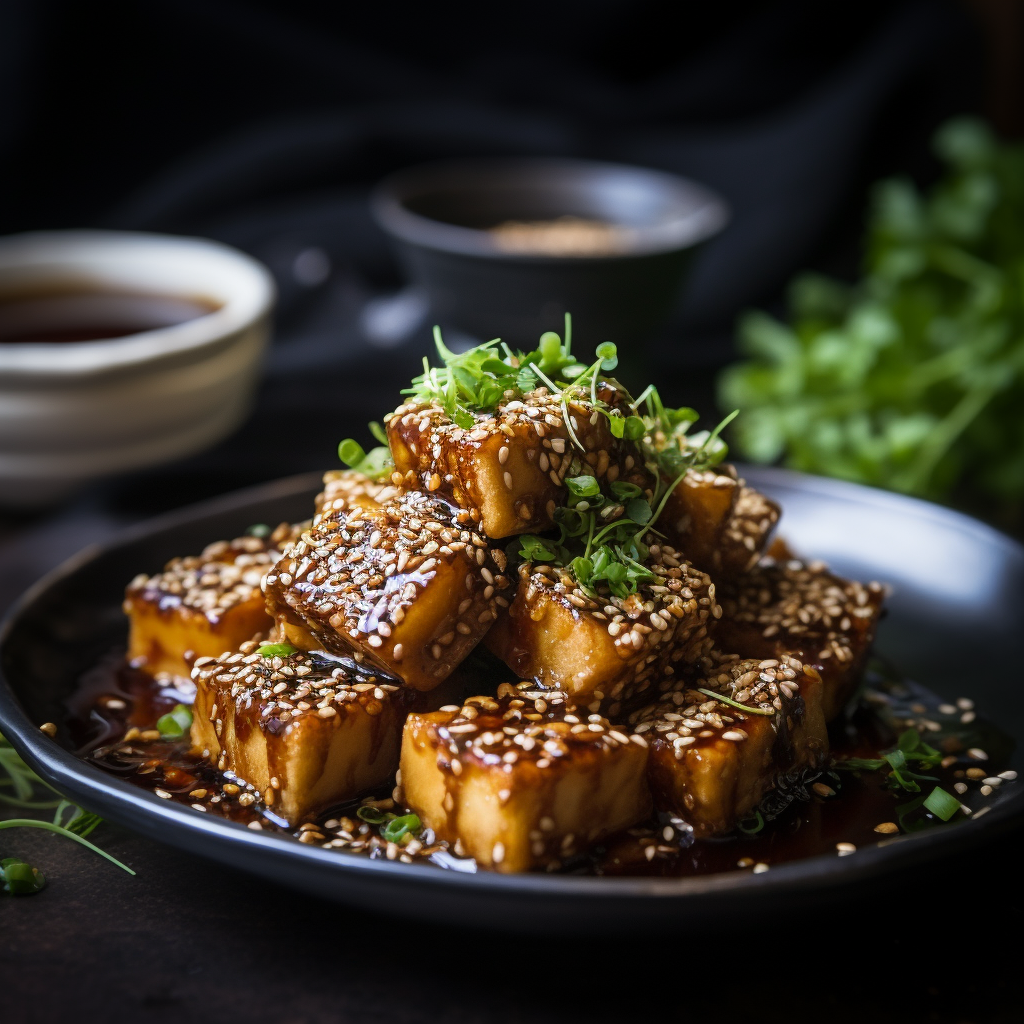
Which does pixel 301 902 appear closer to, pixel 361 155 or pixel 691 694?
pixel 691 694

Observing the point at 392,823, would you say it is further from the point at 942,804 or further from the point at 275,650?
the point at 942,804

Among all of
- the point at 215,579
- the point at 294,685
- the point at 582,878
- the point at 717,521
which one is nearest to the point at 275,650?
the point at 294,685

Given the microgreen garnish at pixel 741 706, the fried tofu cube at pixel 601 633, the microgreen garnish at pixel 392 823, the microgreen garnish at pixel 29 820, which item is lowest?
the microgreen garnish at pixel 29 820

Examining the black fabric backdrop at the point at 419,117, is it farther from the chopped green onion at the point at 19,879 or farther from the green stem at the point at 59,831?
the chopped green onion at the point at 19,879

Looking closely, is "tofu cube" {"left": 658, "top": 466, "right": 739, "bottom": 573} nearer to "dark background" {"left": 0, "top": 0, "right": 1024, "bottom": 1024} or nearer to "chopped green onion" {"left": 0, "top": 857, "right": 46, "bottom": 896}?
"chopped green onion" {"left": 0, "top": 857, "right": 46, "bottom": 896}

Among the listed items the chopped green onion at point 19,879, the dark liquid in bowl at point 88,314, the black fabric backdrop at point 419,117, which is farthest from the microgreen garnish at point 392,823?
the black fabric backdrop at point 419,117

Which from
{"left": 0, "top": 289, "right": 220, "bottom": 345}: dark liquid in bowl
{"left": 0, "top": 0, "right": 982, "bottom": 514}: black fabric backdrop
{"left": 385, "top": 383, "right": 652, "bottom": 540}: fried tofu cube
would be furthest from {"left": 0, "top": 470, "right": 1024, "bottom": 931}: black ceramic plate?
{"left": 0, "top": 0, "right": 982, "bottom": 514}: black fabric backdrop

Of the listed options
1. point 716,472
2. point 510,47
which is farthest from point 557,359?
point 510,47
